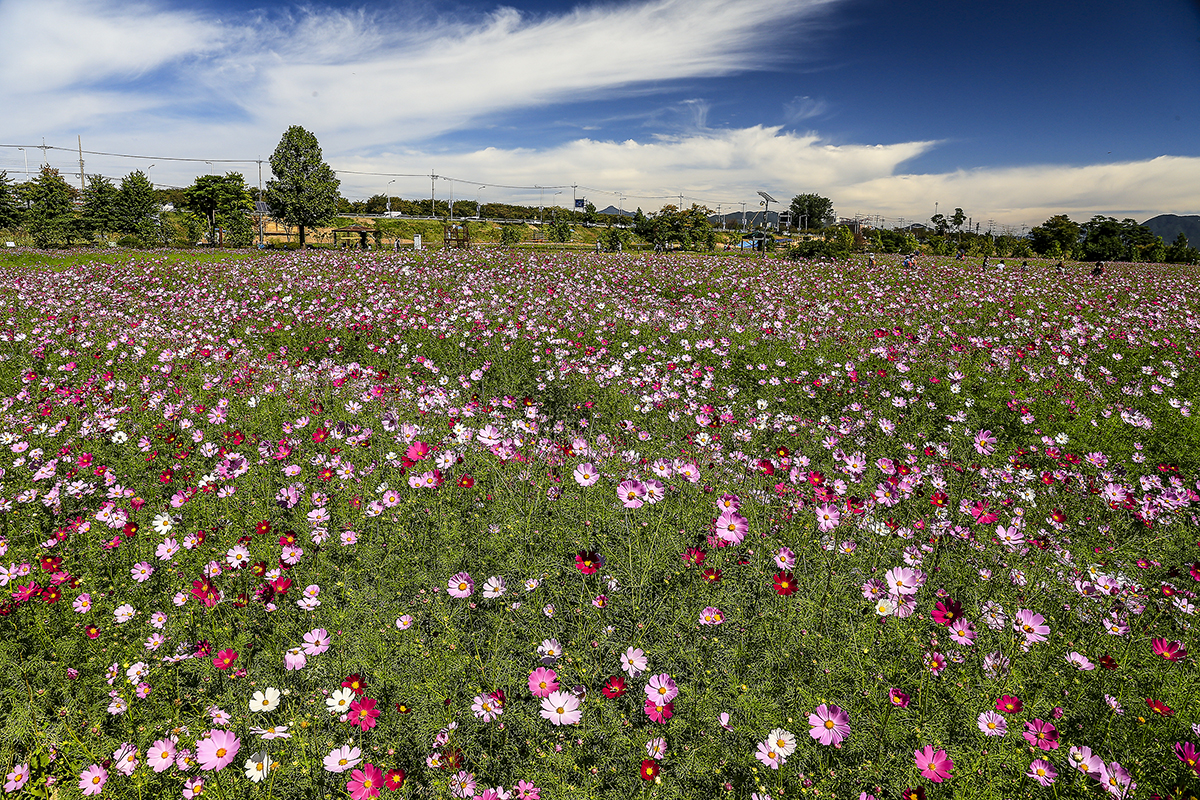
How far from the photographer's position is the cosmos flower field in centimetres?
195

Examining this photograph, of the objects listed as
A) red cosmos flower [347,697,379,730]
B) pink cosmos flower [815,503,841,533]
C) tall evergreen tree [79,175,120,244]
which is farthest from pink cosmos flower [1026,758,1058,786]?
tall evergreen tree [79,175,120,244]

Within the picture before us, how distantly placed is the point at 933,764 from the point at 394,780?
1.80 metres

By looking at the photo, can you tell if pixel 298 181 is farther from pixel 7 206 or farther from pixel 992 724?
pixel 992 724

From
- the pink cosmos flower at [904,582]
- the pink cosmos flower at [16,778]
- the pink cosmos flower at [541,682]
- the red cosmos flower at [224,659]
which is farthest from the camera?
the pink cosmos flower at [904,582]

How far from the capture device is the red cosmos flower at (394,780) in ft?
5.69

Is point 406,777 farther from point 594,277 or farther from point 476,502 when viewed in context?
point 594,277

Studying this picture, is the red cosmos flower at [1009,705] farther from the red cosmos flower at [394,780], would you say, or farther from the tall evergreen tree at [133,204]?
the tall evergreen tree at [133,204]

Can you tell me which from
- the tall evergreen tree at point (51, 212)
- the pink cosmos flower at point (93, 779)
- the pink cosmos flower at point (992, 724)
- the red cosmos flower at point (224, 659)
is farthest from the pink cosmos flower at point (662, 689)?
the tall evergreen tree at point (51, 212)

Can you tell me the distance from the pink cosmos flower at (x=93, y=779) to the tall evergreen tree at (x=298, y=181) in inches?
1403

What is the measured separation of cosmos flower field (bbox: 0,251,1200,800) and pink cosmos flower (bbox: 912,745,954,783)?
0.05 ft

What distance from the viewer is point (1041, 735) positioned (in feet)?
6.09

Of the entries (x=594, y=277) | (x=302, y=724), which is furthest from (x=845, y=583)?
(x=594, y=277)

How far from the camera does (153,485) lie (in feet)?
11.9

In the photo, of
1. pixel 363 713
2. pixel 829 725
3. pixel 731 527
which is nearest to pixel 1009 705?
pixel 829 725
